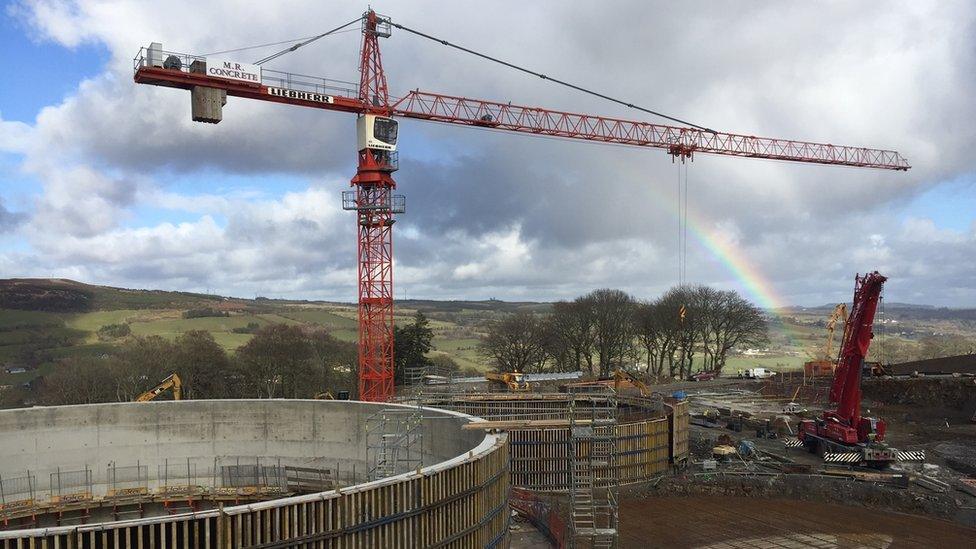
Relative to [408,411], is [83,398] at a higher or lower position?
lower

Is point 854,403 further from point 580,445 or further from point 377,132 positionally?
point 377,132

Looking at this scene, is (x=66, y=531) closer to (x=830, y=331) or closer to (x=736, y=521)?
(x=736, y=521)

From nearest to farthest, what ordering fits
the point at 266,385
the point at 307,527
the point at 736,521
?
the point at 307,527, the point at 736,521, the point at 266,385

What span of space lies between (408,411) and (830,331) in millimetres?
49634

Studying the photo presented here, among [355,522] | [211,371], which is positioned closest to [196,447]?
[355,522]

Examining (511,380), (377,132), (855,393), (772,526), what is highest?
(377,132)

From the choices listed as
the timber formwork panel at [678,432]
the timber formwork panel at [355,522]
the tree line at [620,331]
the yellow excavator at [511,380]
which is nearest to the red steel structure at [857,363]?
the timber formwork panel at [678,432]

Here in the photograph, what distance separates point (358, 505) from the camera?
494 inches

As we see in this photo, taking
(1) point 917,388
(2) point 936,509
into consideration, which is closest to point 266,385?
(2) point 936,509

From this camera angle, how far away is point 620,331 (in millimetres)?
76188

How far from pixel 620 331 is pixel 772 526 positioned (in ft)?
174

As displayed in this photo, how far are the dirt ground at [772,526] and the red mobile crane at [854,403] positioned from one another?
7.93 meters

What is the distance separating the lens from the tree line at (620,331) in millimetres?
76250

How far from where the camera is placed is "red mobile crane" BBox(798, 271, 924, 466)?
32.8 meters
